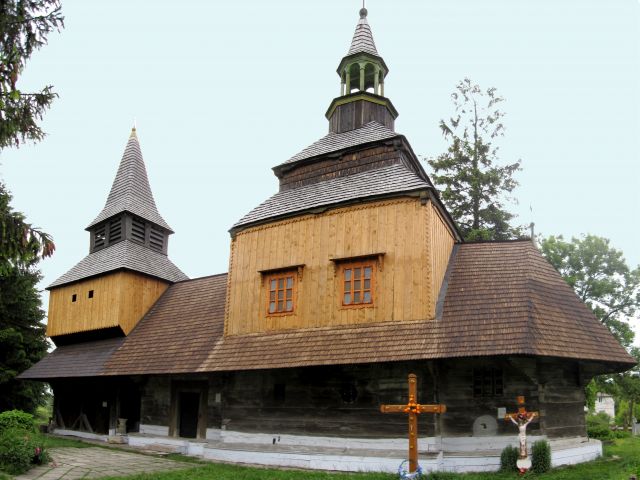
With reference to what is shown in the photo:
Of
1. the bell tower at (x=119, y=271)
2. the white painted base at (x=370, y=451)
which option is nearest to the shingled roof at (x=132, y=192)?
the bell tower at (x=119, y=271)

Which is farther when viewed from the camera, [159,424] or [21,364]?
[21,364]

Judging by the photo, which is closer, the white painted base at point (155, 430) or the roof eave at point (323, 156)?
the roof eave at point (323, 156)

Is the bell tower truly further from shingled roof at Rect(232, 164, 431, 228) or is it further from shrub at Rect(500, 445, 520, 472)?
shrub at Rect(500, 445, 520, 472)

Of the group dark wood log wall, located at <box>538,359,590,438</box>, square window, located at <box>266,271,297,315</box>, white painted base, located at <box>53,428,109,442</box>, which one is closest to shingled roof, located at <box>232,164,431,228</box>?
square window, located at <box>266,271,297,315</box>

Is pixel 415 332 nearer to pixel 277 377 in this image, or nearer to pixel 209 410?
pixel 277 377

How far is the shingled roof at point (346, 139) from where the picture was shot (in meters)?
16.7

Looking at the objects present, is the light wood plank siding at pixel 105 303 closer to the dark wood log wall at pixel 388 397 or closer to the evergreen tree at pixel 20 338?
the evergreen tree at pixel 20 338

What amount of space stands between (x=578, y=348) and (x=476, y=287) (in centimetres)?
252

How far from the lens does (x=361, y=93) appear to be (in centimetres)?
1864

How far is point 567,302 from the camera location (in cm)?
1413

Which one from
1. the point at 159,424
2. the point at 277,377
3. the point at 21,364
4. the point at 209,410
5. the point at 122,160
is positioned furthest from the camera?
the point at 122,160

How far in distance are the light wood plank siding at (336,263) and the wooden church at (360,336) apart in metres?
0.04

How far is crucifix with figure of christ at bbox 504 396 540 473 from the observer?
11.5 m

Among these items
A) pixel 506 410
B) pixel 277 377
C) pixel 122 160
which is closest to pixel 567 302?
pixel 506 410
